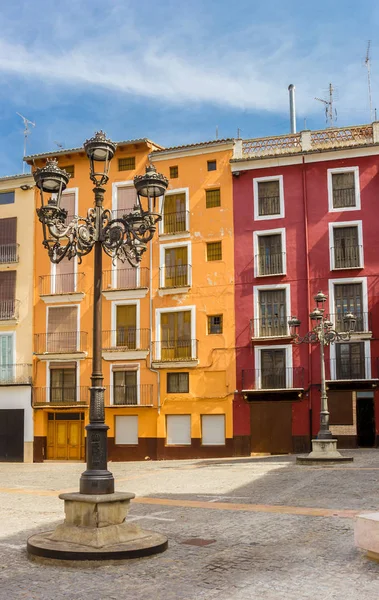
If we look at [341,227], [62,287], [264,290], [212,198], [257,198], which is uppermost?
[212,198]

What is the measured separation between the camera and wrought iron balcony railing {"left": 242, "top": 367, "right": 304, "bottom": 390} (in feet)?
103

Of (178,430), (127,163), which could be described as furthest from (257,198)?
(178,430)

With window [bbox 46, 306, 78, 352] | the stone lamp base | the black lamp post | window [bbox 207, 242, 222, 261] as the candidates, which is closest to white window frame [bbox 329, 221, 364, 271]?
window [bbox 207, 242, 222, 261]

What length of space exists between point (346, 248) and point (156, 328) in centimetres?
954

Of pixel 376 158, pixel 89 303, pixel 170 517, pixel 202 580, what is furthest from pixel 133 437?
pixel 202 580

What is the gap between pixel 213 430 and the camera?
107 feet

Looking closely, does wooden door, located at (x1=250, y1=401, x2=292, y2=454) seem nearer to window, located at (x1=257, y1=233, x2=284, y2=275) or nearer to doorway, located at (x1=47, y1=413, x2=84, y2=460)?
window, located at (x1=257, y1=233, x2=284, y2=275)

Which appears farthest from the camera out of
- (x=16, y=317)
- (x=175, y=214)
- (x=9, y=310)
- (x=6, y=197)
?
(x=6, y=197)

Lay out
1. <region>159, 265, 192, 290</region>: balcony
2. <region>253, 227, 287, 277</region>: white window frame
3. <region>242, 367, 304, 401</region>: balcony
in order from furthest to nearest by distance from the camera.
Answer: <region>159, 265, 192, 290</region>: balcony → <region>253, 227, 287, 277</region>: white window frame → <region>242, 367, 304, 401</region>: balcony

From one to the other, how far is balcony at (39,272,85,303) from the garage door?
5.86 m

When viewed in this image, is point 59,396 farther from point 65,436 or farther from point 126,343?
point 126,343

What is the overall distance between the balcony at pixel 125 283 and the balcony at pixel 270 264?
217 inches

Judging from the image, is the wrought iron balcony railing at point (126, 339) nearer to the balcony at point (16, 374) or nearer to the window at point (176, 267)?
the window at point (176, 267)

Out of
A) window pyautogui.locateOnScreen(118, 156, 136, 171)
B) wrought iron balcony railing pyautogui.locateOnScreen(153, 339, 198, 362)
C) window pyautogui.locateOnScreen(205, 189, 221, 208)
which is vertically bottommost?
wrought iron balcony railing pyautogui.locateOnScreen(153, 339, 198, 362)
